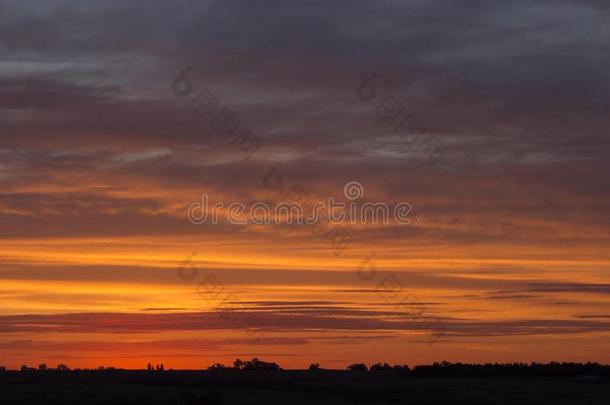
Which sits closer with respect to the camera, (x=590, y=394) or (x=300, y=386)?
(x=590, y=394)

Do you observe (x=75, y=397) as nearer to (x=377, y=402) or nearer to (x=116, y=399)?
(x=116, y=399)

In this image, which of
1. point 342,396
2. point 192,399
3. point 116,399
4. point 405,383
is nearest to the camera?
point 192,399

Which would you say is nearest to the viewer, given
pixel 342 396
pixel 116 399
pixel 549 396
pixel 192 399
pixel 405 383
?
pixel 192 399

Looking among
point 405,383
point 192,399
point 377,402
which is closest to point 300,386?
point 405,383

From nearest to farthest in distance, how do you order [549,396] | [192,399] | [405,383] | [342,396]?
[192,399] → [549,396] → [342,396] → [405,383]

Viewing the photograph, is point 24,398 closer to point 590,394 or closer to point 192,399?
point 192,399

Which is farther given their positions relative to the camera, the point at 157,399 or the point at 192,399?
the point at 157,399

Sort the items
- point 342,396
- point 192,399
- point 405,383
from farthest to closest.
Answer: point 405,383 < point 342,396 < point 192,399

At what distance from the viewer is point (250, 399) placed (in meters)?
126

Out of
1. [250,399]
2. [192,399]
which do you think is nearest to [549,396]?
[250,399]

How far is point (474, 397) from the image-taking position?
129 meters

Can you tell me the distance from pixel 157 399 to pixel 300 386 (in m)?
51.8

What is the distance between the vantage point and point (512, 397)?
128375 millimetres

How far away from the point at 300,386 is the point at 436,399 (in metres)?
45.0
